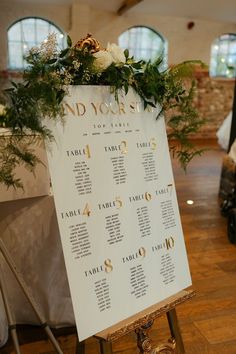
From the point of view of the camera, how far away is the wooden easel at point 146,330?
119 cm

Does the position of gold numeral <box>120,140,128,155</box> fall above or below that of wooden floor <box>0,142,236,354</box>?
above

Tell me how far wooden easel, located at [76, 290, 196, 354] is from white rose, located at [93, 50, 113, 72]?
877 mm

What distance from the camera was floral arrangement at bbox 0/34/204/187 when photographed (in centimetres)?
111

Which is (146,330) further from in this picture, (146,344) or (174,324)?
(174,324)

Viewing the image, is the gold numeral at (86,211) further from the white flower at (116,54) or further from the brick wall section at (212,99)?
the brick wall section at (212,99)

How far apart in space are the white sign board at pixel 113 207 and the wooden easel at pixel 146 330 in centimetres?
2

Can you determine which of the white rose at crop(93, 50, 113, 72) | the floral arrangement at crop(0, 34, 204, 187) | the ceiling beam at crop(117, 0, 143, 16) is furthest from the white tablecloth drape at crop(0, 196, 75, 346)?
the ceiling beam at crop(117, 0, 143, 16)

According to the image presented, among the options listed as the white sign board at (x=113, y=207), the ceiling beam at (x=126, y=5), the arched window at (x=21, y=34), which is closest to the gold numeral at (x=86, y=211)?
the white sign board at (x=113, y=207)

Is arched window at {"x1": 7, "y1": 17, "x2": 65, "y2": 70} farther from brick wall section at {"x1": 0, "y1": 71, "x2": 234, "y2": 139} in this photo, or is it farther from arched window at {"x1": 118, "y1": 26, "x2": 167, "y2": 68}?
brick wall section at {"x1": 0, "y1": 71, "x2": 234, "y2": 139}

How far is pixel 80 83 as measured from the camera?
120cm

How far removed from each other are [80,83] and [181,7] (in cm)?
654

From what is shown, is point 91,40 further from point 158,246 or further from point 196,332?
point 196,332

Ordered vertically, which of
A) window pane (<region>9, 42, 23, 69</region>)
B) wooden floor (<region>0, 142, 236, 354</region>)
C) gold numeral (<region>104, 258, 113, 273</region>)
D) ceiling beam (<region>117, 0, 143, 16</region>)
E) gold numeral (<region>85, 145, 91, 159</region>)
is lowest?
wooden floor (<region>0, 142, 236, 354</region>)

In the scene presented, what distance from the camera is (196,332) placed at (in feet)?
5.97
